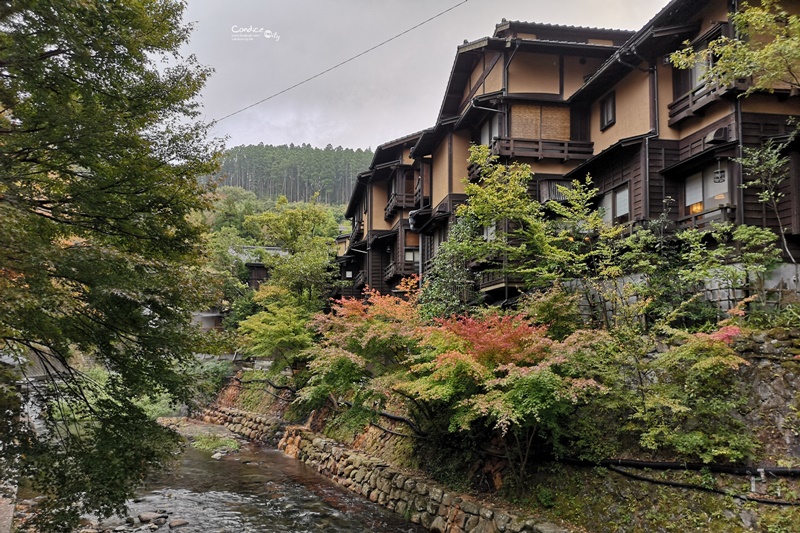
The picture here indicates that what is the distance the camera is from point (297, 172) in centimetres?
11156

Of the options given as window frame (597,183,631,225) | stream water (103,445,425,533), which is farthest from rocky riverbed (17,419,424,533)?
window frame (597,183,631,225)

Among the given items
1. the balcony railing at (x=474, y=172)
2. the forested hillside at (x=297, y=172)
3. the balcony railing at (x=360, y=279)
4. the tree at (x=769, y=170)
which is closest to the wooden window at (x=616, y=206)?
the tree at (x=769, y=170)

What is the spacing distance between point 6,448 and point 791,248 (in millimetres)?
18112

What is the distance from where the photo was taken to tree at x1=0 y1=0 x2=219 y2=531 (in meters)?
7.19

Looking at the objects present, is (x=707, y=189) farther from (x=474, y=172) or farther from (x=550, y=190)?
(x=474, y=172)

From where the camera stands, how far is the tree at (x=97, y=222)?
7188mm

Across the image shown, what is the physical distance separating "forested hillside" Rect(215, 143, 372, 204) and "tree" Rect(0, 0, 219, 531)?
9780 cm

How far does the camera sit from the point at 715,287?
13109 mm

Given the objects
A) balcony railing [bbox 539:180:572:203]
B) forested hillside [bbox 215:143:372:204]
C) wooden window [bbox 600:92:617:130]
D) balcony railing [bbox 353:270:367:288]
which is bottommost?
balcony railing [bbox 353:270:367:288]

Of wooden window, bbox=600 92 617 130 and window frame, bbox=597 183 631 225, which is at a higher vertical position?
wooden window, bbox=600 92 617 130

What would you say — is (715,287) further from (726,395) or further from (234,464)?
(234,464)

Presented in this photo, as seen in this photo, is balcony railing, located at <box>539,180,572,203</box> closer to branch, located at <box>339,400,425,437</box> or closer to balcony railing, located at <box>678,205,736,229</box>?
balcony railing, located at <box>678,205,736,229</box>

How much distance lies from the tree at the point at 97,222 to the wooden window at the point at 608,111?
49.4ft

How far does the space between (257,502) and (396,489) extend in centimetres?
459
